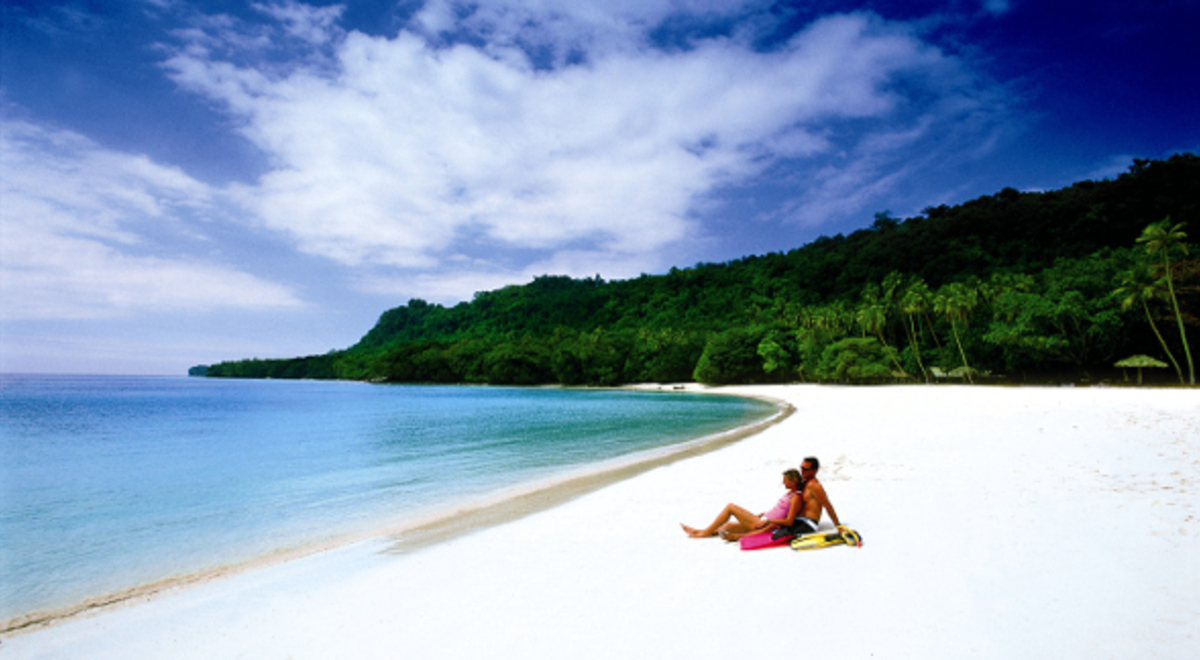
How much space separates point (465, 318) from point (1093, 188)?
479 ft

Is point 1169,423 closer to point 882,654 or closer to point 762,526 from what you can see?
point 762,526

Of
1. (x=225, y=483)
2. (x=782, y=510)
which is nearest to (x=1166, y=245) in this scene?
(x=782, y=510)

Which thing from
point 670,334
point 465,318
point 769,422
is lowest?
point 769,422

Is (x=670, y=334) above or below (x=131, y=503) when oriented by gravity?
Result: above

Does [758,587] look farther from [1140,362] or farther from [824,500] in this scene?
[1140,362]

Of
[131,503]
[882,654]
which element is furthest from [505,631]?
[131,503]

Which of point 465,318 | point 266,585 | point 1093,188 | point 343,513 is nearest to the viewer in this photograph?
point 266,585

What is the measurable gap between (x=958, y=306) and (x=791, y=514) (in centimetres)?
4870

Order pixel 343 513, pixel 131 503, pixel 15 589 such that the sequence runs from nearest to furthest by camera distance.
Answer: pixel 15 589, pixel 343 513, pixel 131 503

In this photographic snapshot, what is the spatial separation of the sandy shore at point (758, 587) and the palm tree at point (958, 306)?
4118 centimetres

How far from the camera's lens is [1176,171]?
6925 centimetres

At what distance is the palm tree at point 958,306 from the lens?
45531 mm

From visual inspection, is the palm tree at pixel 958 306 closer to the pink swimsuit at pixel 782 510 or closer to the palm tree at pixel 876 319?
the palm tree at pixel 876 319

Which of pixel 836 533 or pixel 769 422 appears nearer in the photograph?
pixel 836 533
